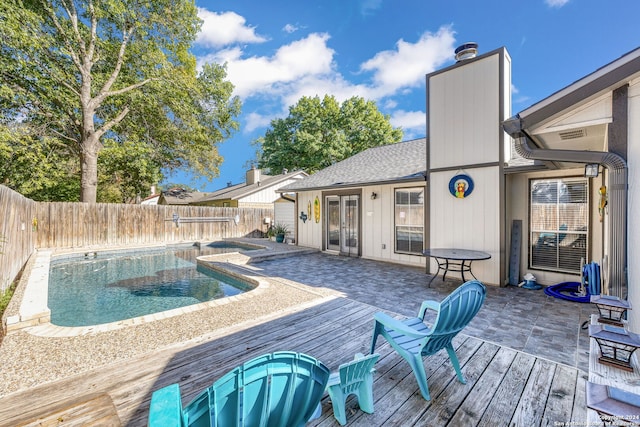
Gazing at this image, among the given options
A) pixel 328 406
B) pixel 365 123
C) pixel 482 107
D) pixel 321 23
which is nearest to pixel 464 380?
pixel 328 406

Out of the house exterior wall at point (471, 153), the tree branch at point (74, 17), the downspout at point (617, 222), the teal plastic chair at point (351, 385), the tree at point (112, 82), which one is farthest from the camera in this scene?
the tree branch at point (74, 17)

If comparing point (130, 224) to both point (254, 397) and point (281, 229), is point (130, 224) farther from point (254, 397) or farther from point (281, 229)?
point (254, 397)

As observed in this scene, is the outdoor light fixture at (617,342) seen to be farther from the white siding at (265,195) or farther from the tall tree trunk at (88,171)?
the white siding at (265,195)

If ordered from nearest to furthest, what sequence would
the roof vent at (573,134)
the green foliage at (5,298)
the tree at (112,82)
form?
the roof vent at (573,134), the green foliage at (5,298), the tree at (112,82)

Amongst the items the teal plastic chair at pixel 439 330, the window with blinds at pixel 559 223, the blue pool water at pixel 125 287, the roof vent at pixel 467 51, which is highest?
the roof vent at pixel 467 51

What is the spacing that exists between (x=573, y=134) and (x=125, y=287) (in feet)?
30.0

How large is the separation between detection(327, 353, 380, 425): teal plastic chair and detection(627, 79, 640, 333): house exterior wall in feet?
9.54

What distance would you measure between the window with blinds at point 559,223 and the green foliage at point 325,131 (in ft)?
60.7

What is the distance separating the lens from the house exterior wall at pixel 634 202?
113 inches

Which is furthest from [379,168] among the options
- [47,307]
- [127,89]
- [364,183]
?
[127,89]

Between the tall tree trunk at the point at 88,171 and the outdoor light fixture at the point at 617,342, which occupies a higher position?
the tall tree trunk at the point at 88,171

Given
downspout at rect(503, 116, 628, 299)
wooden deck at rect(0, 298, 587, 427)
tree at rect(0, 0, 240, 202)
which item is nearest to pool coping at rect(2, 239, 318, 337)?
wooden deck at rect(0, 298, 587, 427)

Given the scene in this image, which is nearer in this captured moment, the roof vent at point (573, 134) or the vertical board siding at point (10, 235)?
the roof vent at point (573, 134)

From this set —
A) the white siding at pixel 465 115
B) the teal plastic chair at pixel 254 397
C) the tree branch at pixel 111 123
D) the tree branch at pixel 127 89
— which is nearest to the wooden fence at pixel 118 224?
Answer: the tree branch at pixel 111 123
